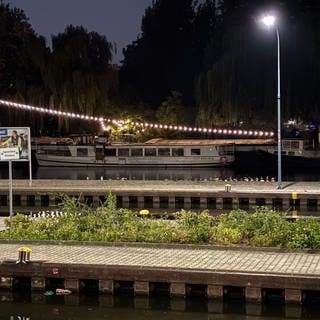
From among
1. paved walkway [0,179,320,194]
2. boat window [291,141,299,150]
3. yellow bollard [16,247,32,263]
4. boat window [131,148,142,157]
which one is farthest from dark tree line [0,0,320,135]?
yellow bollard [16,247,32,263]

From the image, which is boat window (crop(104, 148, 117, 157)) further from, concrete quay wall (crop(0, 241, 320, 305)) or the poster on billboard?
concrete quay wall (crop(0, 241, 320, 305))

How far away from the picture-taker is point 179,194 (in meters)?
33.7

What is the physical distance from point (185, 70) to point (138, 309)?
72.9 m

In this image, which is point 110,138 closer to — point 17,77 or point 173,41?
point 17,77

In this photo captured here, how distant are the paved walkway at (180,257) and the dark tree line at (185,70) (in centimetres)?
3470

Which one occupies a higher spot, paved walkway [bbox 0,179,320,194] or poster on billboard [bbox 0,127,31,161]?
poster on billboard [bbox 0,127,31,161]

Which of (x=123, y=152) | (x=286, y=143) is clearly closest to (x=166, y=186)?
(x=286, y=143)

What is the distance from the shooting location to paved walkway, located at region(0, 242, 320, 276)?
14523mm

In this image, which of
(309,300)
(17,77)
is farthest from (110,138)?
(309,300)

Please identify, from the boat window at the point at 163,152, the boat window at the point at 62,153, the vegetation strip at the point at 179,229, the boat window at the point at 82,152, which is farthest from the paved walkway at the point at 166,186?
the boat window at the point at 62,153

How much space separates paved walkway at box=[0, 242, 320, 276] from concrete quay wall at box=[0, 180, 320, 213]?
13591 mm

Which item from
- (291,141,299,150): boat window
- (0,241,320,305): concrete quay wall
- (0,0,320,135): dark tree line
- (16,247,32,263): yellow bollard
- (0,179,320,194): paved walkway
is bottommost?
(0,241,320,305): concrete quay wall

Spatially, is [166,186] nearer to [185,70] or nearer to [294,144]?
[294,144]

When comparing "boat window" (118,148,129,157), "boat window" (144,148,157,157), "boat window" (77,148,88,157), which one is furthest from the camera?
"boat window" (77,148,88,157)
